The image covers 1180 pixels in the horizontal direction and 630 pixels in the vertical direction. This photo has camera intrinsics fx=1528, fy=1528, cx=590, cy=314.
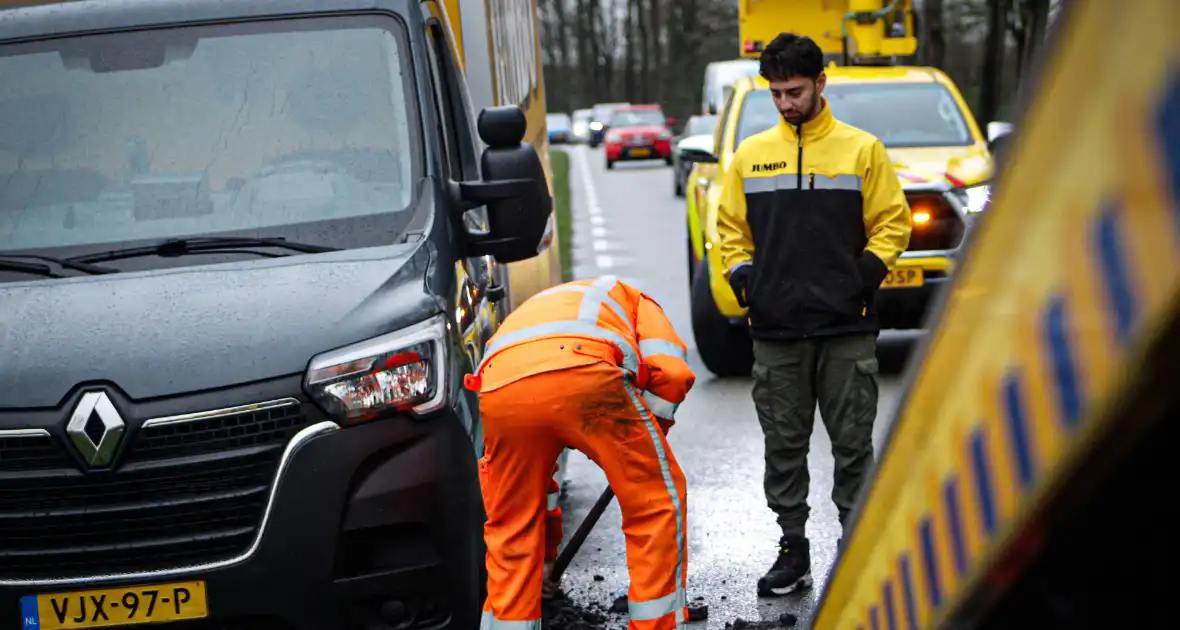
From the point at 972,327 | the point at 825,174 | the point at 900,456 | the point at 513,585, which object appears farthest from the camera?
the point at 825,174

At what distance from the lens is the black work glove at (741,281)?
17.3 ft

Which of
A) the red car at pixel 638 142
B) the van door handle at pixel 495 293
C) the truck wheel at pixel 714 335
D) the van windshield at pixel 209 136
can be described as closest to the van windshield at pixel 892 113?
the truck wheel at pixel 714 335

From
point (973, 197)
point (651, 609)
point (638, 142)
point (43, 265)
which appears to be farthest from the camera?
point (638, 142)

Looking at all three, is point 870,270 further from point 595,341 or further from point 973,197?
point 973,197

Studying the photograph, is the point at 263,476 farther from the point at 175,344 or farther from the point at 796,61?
the point at 796,61

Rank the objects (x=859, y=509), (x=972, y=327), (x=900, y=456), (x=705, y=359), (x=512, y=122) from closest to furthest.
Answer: (x=972, y=327) → (x=900, y=456) → (x=859, y=509) → (x=512, y=122) → (x=705, y=359)

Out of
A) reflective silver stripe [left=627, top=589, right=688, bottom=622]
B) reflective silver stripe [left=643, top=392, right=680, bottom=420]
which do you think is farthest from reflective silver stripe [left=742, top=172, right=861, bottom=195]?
reflective silver stripe [left=627, top=589, right=688, bottom=622]

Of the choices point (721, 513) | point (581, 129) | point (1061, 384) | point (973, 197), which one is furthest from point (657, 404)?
point (581, 129)

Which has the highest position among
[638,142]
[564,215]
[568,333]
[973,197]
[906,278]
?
[568,333]

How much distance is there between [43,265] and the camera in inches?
179

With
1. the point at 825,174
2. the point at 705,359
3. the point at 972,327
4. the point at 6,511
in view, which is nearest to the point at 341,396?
the point at 6,511

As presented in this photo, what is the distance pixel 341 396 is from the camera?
4.05 metres

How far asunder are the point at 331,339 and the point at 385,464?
0.37m

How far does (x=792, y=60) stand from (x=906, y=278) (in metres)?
4.05
